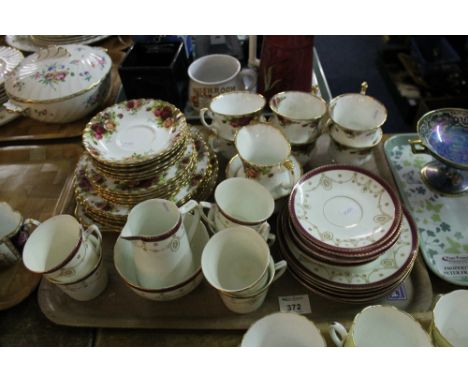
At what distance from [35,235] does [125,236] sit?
0.67 ft

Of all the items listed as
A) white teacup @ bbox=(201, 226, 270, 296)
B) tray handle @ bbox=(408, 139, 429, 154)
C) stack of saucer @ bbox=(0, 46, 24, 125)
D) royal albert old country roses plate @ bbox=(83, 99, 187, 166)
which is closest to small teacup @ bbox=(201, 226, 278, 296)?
white teacup @ bbox=(201, 226, 270, 296)

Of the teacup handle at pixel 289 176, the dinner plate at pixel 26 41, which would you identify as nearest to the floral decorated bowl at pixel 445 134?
the teacup handle at pixel 289 176

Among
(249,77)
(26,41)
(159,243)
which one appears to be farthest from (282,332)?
(26,41)

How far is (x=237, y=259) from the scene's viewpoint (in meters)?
0.66

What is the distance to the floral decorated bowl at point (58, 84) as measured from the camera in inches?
35.7

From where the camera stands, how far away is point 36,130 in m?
1.02

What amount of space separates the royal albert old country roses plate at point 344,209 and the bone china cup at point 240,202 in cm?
5

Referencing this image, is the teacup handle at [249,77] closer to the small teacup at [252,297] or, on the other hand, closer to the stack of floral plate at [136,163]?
the stack of floral plate at [136,163]

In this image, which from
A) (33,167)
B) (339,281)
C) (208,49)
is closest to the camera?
(339,281)

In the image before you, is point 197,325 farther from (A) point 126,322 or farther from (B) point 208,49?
(B) point 208,49

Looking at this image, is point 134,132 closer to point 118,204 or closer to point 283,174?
point 118,204

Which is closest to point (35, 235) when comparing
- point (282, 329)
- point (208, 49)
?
point (282, 329)

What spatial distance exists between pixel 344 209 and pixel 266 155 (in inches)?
8.0

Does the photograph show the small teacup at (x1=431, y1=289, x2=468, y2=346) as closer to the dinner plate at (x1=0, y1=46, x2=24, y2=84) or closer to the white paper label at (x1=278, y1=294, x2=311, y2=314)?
the white paper label at (x1=278, y1=294, x2=311, y2=314)
